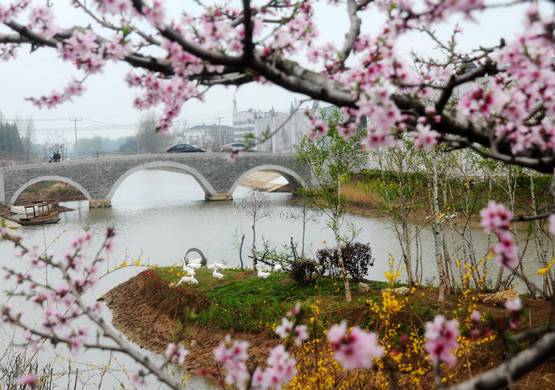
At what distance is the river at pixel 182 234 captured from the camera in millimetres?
14266

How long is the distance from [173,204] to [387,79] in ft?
93.2

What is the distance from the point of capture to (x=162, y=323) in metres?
10.2

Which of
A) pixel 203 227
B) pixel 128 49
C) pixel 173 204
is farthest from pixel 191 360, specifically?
pixel 173 204

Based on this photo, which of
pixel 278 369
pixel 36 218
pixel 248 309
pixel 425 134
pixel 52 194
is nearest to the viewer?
pixel 278 369

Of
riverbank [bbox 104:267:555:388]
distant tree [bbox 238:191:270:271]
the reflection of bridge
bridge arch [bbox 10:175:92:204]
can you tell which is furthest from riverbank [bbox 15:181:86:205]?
riverbank [bbox 104:267:555:388]

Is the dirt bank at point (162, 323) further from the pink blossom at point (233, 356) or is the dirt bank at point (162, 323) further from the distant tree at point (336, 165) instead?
the pink blossom at point (233, 356)

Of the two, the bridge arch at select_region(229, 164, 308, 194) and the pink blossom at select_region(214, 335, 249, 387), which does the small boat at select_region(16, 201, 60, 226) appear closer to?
the bridge arch at select_region(229, 164, 308, 194)

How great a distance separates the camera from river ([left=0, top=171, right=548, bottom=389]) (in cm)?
1427

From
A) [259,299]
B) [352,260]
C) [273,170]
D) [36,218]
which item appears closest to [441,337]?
[259,299]

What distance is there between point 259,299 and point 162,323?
2.16 meters

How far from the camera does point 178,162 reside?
3222 centimetres

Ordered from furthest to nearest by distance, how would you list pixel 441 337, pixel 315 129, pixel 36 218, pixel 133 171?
1. pixel 133 171
2. pixel 36 218
3. pixel 315 129
4. pixel 441 337

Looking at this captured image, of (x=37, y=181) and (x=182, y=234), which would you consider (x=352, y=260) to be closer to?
(x=182, y=234)

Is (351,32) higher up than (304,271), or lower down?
higher up
